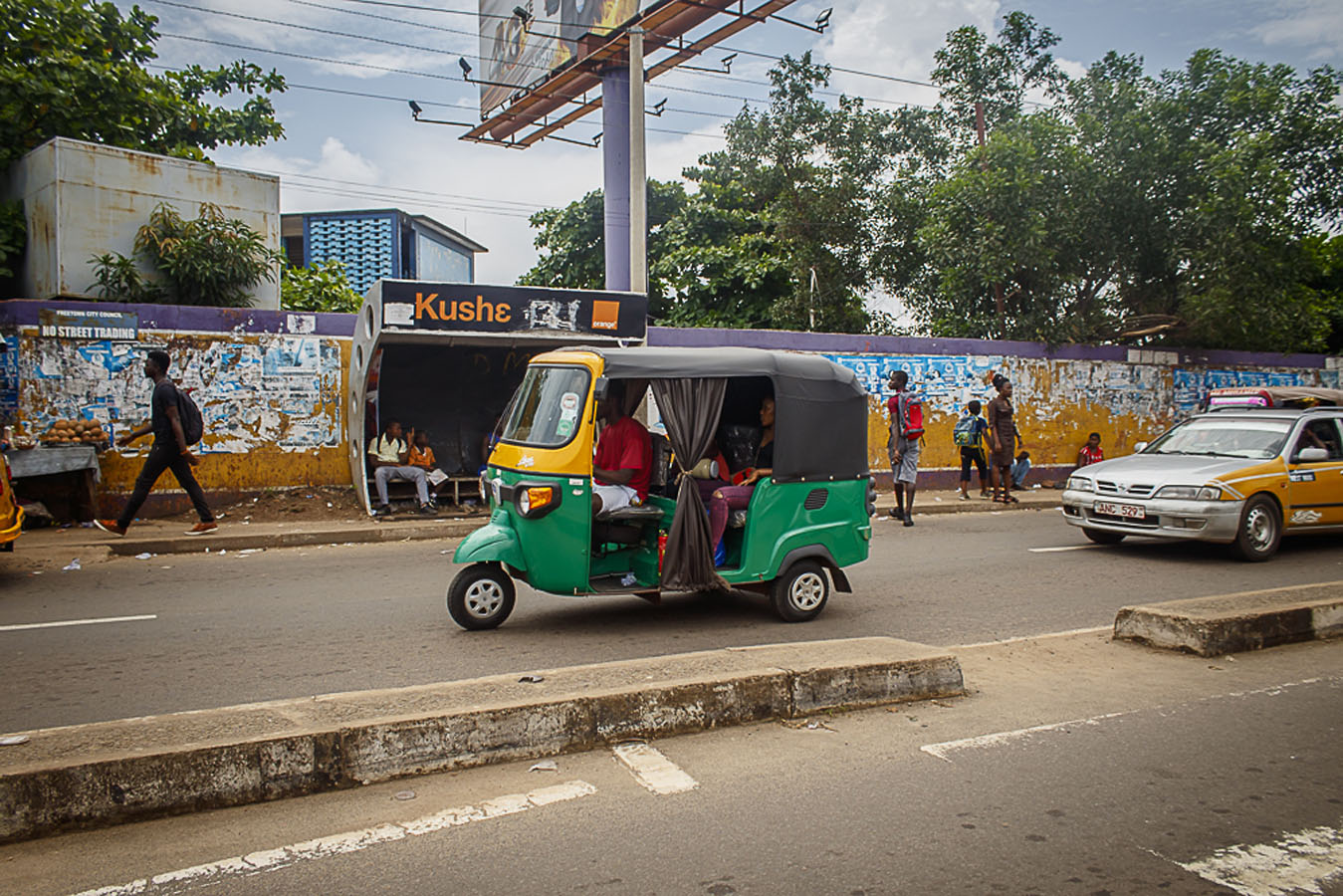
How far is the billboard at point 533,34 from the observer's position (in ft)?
67.2

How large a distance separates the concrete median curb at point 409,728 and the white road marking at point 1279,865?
1.89 m

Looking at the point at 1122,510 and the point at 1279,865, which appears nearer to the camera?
the point at 1279,865

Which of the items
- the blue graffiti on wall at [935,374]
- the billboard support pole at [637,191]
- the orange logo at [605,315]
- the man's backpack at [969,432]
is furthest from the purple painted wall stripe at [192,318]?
the man's backpack at [969,432]

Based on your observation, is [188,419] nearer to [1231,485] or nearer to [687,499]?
[687,499]

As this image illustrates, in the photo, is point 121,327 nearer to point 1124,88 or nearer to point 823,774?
point 823,774

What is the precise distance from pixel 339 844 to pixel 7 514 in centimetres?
695

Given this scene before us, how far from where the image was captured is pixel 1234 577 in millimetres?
8859

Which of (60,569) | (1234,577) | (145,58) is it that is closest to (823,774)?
(1234,577)

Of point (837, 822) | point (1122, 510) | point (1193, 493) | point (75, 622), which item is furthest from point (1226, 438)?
point (75, 622)

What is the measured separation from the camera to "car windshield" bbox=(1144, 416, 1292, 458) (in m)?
10.3

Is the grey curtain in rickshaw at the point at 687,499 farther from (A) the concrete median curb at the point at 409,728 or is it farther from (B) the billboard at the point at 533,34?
(B) the billboard at the point at 533,34

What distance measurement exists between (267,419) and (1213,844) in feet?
40.8

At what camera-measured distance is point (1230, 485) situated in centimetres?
955

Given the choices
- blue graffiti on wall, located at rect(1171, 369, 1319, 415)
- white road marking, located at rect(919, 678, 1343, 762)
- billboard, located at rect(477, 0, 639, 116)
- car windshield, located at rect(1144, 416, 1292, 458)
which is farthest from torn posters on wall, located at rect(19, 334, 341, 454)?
blue graffiti on wall, located at rect(1171, 369, 1319, 415)
